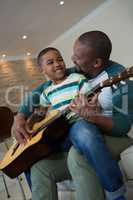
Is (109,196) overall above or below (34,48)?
below

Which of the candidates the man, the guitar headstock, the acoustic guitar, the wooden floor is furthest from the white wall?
the guitar headstock

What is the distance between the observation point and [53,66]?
149 centimetres

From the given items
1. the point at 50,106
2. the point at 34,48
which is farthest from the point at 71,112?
the point at 34,48

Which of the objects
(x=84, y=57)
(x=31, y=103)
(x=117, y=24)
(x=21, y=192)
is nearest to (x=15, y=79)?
(x=117, y=24)

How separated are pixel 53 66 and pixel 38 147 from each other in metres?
0.44

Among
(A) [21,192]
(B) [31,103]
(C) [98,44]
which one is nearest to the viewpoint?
(C) [98,44]

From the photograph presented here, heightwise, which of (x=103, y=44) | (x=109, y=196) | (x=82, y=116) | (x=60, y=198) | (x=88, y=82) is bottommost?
(x=60, y=198)

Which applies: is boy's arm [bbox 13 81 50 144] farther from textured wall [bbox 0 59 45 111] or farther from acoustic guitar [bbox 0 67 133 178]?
textured wall [bbox 0 59 45 111]

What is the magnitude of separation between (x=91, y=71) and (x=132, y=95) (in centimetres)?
29

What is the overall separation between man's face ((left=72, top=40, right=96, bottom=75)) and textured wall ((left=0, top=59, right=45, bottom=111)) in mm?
5273

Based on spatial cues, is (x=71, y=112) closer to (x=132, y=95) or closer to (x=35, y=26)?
(x=132, y=95)

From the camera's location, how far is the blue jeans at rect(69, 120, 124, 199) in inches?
40.4

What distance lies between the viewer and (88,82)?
1.33 meters

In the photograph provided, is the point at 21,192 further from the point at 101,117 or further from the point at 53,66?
the point at 101,117
